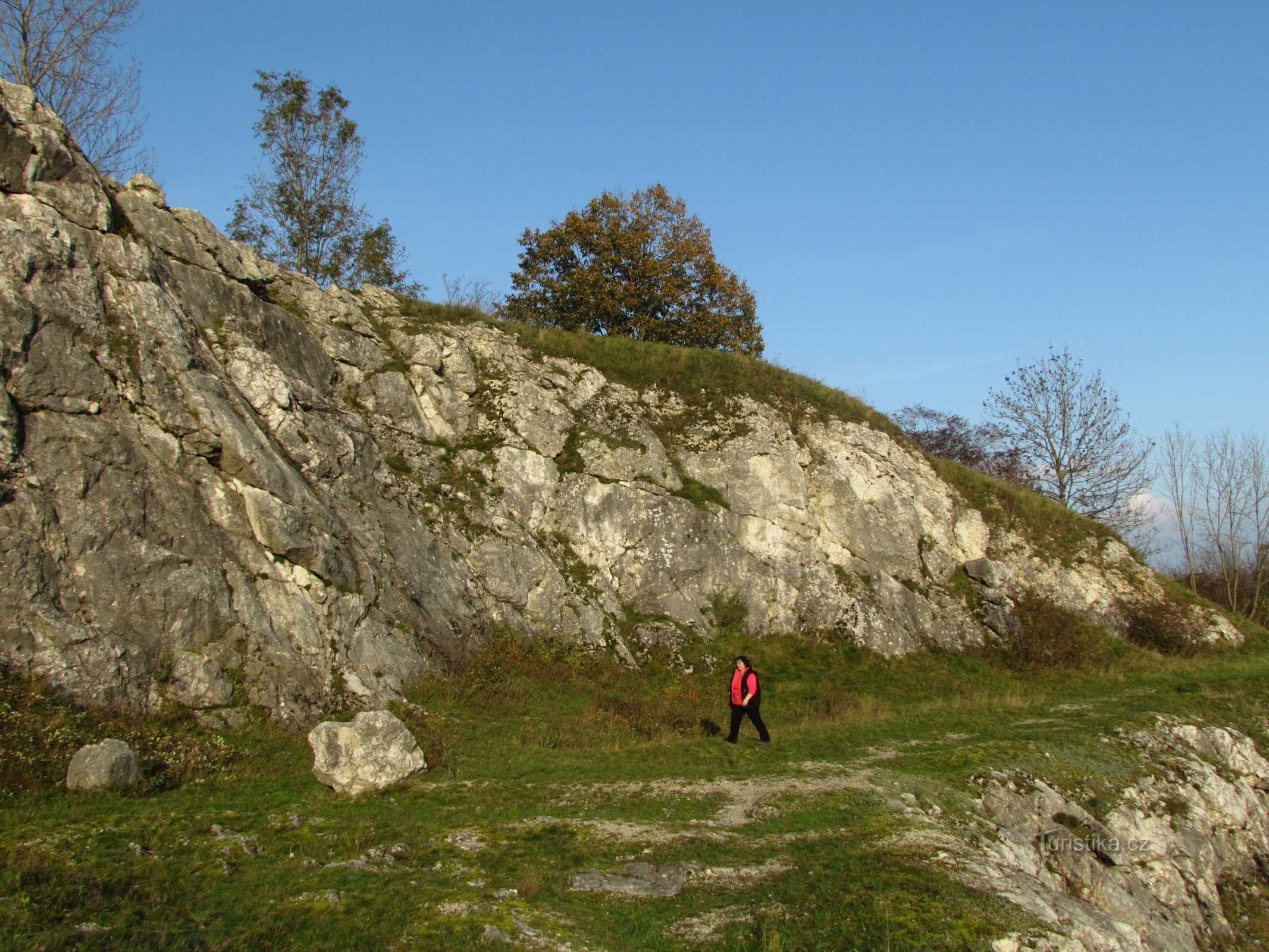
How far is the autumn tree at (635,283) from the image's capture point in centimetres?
4147

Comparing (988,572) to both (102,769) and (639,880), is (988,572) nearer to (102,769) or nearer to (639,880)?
(639,880)

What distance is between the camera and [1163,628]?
31.5 meters

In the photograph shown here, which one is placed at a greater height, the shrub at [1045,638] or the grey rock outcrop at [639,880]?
the shrub at [1045,638]

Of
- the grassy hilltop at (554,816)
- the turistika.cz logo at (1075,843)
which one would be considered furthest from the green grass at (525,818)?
the turistika.cz logo at (1075,843)

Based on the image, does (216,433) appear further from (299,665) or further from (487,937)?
(487,937)

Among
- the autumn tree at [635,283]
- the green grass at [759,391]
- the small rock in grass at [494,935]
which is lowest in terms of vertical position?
the small rock in grass at [494,935]

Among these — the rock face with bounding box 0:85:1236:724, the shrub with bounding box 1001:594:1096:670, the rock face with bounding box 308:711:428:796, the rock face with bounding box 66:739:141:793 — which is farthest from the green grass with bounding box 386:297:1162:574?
the rock face with bounding box 66:739:141:793

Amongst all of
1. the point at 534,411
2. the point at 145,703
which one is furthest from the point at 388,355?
the point at 145,703

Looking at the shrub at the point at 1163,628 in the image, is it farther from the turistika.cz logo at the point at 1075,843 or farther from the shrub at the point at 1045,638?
the turistika.cz logo at the point at 1075,843

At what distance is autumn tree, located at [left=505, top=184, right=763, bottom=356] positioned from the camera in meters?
41.5

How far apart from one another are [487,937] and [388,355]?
70.5ft

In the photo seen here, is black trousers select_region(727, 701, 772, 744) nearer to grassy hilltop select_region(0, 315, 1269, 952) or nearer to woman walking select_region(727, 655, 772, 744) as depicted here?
woman walking select_region(727, 655, 772, 744)

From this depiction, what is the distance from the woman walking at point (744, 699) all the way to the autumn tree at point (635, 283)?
25.5m

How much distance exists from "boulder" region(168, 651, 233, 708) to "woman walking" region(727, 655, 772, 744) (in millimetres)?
9855
